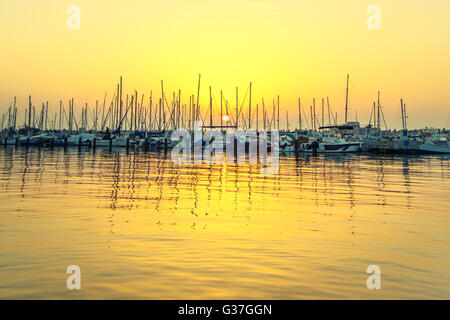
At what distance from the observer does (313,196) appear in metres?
21.8

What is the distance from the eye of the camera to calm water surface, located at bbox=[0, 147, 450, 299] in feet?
26.0

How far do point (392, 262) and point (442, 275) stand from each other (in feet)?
3.71

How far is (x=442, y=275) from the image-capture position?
352 inches

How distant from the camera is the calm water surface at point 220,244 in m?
7.94

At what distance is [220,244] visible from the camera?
11266mm

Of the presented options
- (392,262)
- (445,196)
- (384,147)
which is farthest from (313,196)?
(384,147)
